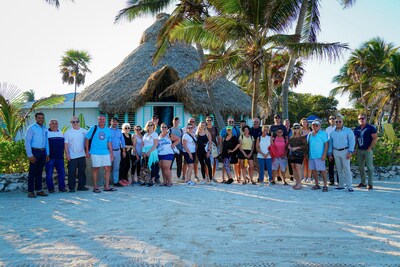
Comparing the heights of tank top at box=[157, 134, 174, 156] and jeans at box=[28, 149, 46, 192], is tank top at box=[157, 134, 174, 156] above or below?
above

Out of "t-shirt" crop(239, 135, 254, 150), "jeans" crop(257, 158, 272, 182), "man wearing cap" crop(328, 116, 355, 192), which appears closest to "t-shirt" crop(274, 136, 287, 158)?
"jeans" crop(257, 158, 272, 182)

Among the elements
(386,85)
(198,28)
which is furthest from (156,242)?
(386,85)

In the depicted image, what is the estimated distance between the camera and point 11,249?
3779 millimetres

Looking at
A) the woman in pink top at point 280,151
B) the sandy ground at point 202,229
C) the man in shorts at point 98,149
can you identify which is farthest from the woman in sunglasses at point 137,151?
the woman in pink top at point 280,151

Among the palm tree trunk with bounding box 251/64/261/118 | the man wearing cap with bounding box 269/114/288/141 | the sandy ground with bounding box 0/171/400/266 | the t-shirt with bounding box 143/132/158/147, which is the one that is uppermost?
the palm tree trunk with bounding box 251/64/261/118

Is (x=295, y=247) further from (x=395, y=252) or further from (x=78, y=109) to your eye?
(x=78, y=109)

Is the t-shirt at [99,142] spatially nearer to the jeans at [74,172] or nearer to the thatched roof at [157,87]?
the jeans at [74,172]

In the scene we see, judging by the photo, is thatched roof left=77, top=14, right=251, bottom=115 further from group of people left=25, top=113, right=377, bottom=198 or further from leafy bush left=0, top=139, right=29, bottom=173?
leafy bush left=0, top=139, right=29, bottom=173

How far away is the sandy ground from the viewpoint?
3.49 meters

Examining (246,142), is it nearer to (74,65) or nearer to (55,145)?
(55,145)

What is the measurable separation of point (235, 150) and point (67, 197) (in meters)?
3.81

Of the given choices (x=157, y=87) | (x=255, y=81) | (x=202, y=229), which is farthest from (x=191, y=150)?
(x=157, y=87)

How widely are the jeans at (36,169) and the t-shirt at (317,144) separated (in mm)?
5514

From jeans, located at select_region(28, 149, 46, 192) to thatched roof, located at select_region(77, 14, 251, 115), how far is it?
6.69 metres
